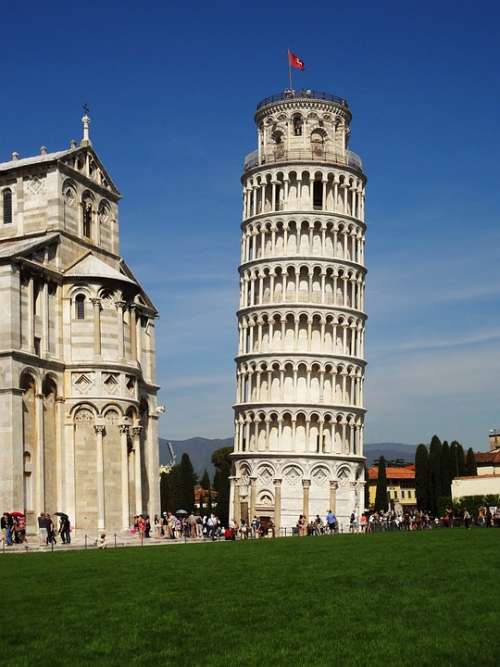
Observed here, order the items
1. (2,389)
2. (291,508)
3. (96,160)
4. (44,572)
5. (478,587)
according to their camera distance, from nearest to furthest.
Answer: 1. (478,587)
2. (44,572)
3. (2,389)
4. (96,160)
5. (291,508)

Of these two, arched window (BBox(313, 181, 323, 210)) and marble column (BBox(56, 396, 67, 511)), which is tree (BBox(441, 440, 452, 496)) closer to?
arched window (BBox(313, 181, 323, 210))

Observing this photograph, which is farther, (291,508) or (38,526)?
(291,508)

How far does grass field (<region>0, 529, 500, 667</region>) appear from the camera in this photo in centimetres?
1388

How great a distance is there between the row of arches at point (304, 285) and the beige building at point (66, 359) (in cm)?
3186

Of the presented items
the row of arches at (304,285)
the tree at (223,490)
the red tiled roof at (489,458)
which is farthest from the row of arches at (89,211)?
the red tiled roof at (489,458)

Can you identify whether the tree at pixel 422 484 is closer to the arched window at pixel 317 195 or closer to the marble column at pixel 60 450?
the arched window at pixel 317 195

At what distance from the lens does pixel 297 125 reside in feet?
303

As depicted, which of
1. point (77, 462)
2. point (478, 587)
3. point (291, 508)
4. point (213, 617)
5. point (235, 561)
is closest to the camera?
point (213, 617)

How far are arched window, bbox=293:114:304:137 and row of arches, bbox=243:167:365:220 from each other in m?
4.31

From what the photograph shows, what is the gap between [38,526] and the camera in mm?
47688

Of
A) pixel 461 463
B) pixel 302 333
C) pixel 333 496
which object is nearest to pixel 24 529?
pixel 333 496

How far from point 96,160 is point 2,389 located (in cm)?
1661

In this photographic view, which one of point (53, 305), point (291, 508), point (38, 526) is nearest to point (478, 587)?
point (38, 526)

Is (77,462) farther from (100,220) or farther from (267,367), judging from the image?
(267,367)
